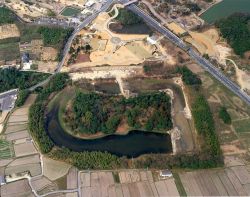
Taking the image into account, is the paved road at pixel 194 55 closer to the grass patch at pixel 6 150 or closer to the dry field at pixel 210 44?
the dry field at pixel 210 44

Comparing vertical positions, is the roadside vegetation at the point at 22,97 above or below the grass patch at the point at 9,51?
below

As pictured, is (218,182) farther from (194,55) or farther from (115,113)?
(194,55)

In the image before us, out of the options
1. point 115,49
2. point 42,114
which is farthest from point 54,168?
point 115,49

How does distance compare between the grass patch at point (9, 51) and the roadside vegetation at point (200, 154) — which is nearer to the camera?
the roadside vegetation at point (200, 154)

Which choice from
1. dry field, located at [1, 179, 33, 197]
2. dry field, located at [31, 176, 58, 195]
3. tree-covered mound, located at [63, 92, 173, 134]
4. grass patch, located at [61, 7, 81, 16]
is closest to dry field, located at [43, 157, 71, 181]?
dry field, located at [31, 176, 58, 195]

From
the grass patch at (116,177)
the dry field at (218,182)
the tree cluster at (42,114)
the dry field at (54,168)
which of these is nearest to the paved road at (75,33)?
the tree cluster at (42,114)

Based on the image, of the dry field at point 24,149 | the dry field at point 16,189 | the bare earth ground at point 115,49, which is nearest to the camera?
the dry field at point 16,189

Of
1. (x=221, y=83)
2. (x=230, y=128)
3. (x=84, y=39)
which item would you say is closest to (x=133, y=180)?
(x=230, y=128)
